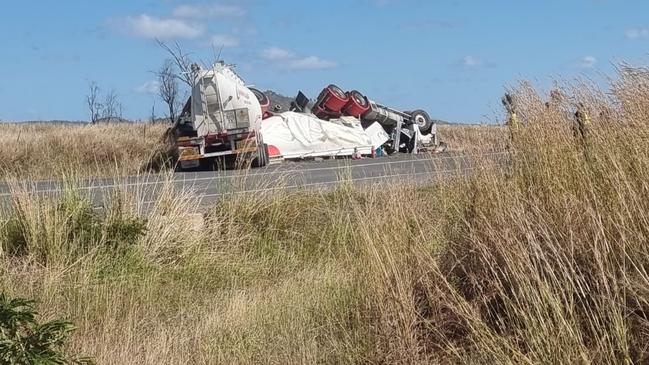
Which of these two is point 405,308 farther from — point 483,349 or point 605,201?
point 605,201

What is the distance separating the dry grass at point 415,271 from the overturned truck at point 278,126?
38.2 ft

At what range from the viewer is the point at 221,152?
2484 cm

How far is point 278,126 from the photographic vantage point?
27.5 meters

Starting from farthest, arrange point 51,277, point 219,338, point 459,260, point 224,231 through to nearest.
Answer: point 224,231 < point 51,277 < point 219,338 < point 459,260

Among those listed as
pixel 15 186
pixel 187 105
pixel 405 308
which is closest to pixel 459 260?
pixel 405 308

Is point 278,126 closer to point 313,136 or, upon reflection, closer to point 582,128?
point 313,136

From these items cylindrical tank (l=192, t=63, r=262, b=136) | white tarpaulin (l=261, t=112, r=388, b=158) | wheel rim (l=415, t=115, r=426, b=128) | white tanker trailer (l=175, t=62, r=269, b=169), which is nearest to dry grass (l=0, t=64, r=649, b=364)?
white tanker trailer (l=175, t=62, r=269, b=169)

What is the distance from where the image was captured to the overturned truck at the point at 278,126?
82.7 ft

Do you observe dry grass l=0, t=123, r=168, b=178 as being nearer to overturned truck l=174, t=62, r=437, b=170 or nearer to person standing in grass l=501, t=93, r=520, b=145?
overturned truck l=174, t=62, r=437, b=170

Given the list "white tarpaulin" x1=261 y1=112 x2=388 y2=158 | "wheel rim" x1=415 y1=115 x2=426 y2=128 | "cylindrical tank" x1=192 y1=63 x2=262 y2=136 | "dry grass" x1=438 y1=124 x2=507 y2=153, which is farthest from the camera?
"wheel rim" x1=415 y1=115 x2=426 y2=128

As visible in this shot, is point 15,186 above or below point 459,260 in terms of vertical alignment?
above

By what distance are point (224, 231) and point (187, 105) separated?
666 inches

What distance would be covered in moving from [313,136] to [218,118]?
4.18 m

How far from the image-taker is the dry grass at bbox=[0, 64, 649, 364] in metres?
4.83
